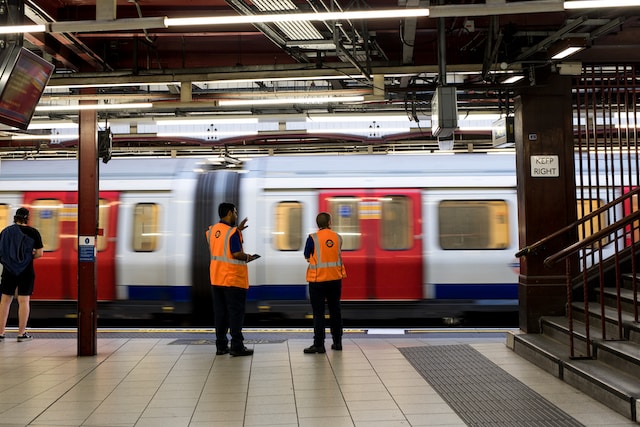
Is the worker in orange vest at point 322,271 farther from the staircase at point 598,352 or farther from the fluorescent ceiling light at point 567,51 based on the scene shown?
the fluorescent ceiling light at point 567,51

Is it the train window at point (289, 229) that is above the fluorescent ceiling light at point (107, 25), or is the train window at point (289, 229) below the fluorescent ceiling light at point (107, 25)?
below

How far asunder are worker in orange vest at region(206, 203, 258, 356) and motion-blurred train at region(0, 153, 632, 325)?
1922 mm

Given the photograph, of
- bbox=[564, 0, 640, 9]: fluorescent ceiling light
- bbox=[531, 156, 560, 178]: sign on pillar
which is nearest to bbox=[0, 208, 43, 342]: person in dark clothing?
bbox=[531, 156, 560, 178]: sign on pillar

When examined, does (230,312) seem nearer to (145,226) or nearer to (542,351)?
(145,226)

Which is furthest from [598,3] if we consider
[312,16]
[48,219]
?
[48,219]

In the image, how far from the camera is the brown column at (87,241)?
7398 millimetres

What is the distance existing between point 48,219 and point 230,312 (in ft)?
13.6

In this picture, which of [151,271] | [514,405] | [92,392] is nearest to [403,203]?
[151,271]

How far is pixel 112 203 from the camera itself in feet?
31.3

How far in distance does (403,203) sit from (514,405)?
461 centimetres

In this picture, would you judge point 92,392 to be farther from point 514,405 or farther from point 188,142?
point 188,142

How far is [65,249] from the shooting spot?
953 cm

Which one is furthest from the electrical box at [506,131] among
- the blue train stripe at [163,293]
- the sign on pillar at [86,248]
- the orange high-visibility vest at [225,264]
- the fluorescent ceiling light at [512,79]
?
the sign on pillar at [86,248]

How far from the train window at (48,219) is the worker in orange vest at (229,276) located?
3574 mm
